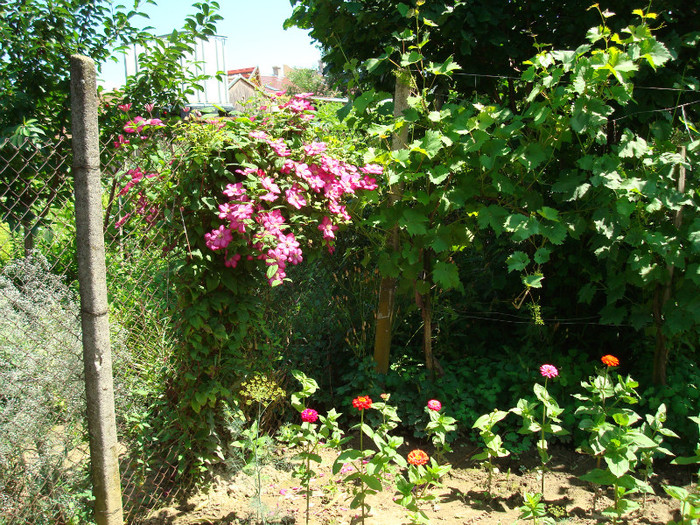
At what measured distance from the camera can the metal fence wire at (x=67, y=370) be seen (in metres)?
1.88

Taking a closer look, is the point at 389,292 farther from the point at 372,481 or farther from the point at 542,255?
the point at 372,481

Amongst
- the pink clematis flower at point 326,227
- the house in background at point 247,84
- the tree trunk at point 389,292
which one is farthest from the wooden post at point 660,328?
the house in background at point 247,84

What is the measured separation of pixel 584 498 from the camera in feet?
8.75

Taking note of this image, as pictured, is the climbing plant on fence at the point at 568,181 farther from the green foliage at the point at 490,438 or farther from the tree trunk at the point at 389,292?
the green foliage at the point at 490,438

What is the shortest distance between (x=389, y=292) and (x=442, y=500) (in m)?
1.20

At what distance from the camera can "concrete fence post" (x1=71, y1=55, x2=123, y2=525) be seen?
1828mm

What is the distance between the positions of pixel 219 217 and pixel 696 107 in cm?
297

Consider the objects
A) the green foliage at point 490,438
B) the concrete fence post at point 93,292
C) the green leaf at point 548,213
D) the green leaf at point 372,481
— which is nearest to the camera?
the concrete fence post at point 93,292

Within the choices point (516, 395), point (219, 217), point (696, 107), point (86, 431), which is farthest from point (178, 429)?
point (696, 107)

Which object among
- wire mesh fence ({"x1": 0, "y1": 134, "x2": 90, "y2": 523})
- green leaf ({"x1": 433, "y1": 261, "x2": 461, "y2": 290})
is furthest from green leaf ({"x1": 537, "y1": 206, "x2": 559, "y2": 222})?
wire mesh fence ({"x1": 0, "y1": 134, "x2": 90, "y2": 523})

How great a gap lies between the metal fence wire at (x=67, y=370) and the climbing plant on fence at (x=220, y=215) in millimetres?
85

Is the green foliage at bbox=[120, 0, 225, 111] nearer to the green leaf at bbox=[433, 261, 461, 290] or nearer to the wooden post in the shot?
the green leaf at bbox=[433, 261, 461, 290]

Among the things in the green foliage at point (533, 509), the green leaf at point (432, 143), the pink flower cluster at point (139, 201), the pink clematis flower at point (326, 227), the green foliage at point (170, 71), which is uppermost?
the green foliage at point (170, 71)

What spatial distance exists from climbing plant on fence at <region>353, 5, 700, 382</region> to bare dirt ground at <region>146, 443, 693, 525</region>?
904 millimetres
